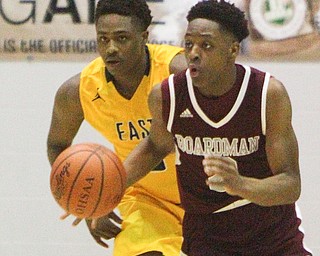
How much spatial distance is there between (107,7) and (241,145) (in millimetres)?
802

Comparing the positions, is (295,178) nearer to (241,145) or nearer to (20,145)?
(241,145)

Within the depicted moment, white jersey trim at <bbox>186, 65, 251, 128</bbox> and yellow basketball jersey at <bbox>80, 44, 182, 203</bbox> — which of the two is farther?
yellow basketball jersey at <bbox>80, 44, 182, 203</bbox>

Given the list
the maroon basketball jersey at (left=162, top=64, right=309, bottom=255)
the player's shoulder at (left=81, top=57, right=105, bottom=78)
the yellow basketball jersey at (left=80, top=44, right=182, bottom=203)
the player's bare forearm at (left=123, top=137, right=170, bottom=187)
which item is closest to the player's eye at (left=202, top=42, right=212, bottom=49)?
the maroon basketball jersey at (left=162, top=64, right=309, bottom=255)

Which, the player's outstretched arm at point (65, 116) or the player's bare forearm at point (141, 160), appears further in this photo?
the player's outstretched arm at point (65, 116)

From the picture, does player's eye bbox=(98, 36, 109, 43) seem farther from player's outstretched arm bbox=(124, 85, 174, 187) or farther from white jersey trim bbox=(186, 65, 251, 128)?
white jersey trim bbox=(186, 65, 251, 128)

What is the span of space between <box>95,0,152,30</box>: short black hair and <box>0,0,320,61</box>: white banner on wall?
1.01 m

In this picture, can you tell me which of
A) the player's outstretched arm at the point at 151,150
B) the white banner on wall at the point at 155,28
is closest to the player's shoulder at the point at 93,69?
the player's outstretched arm at the point at 151,150

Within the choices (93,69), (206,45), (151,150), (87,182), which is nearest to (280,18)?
(93,69)

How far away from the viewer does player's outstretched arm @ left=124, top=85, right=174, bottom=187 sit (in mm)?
2869

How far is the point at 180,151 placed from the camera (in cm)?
282

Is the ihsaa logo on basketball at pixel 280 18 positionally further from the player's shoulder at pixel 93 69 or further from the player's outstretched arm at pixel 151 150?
the player's outstretched arm at pixel 151 150

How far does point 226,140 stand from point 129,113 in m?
0.64

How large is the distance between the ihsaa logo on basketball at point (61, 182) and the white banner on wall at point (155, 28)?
64.5 inches

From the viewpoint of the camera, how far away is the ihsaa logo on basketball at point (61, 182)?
2.67m
